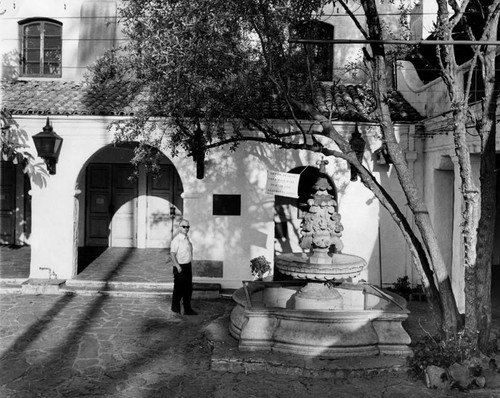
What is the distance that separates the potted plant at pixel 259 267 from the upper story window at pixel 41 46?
752cm

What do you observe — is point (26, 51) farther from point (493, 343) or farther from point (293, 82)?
point (493, 343)

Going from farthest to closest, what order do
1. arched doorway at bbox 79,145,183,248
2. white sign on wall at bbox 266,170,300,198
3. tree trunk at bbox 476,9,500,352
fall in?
arched doorway at bbox 79,145,183,248 < white sign on wall at bbox 266,170,300,198 < tree trunk at bbox 476,9,500,352

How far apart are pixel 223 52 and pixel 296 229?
7.49m

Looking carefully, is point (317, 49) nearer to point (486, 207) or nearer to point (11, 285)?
point (486, 207)

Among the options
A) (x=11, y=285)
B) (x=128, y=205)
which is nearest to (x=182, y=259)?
(x=11, y=285)

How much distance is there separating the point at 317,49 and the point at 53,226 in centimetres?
745

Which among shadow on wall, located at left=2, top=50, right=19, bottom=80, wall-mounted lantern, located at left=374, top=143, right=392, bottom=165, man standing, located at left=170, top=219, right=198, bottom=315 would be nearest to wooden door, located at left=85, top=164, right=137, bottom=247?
shadow on wall, located at left=2, top=50, right=19, bottom=80

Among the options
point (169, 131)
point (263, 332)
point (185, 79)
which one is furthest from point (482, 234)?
point (169, 131)

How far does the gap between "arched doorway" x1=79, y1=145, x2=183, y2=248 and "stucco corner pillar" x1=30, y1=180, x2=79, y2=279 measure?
12.4ft

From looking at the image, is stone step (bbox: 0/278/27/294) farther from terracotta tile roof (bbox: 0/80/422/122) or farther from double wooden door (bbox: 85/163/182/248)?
double wooden door (bbox: 85/163/182/248)

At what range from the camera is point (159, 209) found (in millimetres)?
16000

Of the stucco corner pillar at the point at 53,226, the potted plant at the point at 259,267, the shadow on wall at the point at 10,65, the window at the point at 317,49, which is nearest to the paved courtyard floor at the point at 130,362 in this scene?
the potted plant at the point at 259,267

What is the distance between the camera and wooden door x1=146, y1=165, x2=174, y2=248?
15984 millimetres

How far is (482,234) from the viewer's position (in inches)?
272
